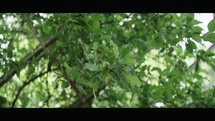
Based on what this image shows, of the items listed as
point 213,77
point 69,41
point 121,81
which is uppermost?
point 69,41

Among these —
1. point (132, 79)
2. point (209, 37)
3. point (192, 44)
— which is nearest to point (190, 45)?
point (192, 44)

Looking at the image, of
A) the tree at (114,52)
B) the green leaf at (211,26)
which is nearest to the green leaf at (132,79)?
the tree at (114,52)

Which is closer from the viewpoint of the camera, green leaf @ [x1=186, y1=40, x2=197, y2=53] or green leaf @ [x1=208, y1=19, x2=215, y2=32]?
green leaf @ [x1=208, y1=19, x2=215, y2=32]

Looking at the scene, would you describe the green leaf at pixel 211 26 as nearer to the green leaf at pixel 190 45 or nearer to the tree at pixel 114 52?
the tree at pixel 114 52

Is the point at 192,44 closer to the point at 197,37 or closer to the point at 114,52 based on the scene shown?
the point at 197,37

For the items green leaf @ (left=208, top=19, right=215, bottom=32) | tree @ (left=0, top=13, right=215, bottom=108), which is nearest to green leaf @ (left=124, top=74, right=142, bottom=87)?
tree @ (left=0, top=13, right=215, bottom=108)

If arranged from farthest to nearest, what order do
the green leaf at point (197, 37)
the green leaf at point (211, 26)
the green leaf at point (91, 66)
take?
the green leaf at point (197, 37) < the green leaf at point (211, 26) < the green leaf at point (91, 66)

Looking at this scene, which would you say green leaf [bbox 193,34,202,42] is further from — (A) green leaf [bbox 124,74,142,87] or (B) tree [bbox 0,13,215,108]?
(A) green leaf [bbox 124,74,142,87]
